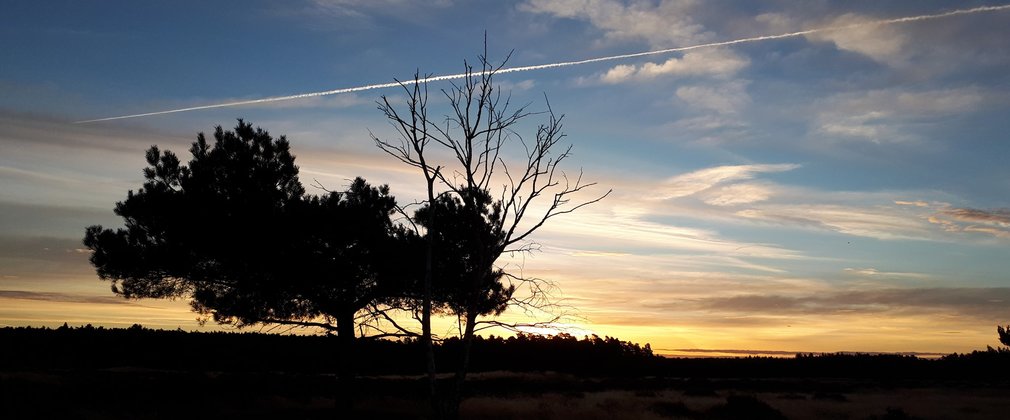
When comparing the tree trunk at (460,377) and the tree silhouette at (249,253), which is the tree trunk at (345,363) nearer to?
the tree silhouette at (249,253)

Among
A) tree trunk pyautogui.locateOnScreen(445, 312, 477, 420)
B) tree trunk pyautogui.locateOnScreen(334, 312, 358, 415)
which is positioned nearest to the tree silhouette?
tree trunk pyautogui.locateOnScreen(334, 312, 358, 415)

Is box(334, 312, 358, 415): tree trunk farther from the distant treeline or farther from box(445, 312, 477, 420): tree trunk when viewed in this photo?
box(445, 312, 477, 420): tree trunk

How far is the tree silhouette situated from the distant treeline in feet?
6.79

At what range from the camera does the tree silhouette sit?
22188 millimetres

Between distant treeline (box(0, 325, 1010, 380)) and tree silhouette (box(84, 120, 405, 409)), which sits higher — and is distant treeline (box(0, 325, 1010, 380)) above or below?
below

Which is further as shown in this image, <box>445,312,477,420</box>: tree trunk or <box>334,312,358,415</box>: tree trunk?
<box>334,312,358,415</box>: tree trunk

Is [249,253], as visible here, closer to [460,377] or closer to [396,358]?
[460,377]

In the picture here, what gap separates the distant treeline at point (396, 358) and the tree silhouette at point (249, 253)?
207 centimetres

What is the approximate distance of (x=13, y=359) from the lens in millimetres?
36781

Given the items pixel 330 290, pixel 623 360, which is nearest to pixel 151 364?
pixel 330 290

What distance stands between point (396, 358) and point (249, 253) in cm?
3318

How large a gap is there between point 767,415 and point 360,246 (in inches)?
605

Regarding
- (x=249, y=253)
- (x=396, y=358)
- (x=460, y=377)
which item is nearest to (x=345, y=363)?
(x=249, y=253)

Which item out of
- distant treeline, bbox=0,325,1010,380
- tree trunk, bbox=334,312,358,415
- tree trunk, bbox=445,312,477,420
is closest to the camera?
tree trunk, bbox=445,312,477,420
